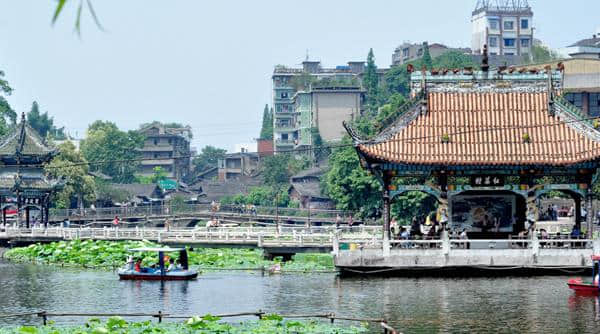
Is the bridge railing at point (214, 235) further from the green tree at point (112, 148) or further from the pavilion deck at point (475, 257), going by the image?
the green tree at point (112, 148)

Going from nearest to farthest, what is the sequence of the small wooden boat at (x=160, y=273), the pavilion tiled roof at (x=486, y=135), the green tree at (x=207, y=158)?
the pavilion tiled roof at (x=486, y=135) → the small wooden boat at (x=160, y=273) → the green tree at (x=207, y=158)

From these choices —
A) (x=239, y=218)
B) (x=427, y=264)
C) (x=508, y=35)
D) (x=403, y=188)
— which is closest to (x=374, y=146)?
(x=403, y=188)

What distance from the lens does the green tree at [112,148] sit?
12456cm

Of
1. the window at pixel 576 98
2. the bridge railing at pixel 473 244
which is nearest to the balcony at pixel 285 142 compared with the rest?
the window at pixel 576 98

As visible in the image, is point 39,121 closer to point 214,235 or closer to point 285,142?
point 285,142

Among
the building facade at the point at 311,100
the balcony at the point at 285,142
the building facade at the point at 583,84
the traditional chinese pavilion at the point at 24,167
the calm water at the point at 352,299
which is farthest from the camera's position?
the balcony at the point at 285,142

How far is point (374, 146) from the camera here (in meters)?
43.0

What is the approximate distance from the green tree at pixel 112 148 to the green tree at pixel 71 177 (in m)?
26.1

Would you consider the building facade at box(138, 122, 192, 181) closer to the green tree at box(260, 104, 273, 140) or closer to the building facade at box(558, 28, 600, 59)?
the green tree at box(260, 104, 273, 140)

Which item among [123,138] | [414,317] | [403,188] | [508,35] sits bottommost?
[414,317]

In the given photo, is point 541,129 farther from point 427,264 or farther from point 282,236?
point 282,236

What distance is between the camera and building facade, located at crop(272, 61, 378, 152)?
129125 mm

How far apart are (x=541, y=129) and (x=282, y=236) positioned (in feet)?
45.1

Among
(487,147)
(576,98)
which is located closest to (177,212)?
(576,98)
